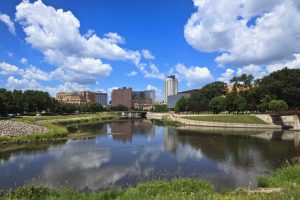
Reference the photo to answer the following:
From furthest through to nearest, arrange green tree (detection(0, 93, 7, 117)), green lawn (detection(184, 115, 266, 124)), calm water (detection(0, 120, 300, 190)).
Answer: green tree (detection(0, 93, 7, 117))
green lawn (detection(184, 115, 266, 124))
calm water (detection(0, 120, 300, 190))

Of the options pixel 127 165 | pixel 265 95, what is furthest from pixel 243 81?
pixel 127 165

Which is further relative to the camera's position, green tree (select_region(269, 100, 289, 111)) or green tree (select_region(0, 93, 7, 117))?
green tree (select_region(269, 100, 289, 111))

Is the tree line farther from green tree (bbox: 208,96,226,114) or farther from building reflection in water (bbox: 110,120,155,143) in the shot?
building reflection in water (bbox: 110,120,155,143)

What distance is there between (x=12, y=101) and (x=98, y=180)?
92830 millimetres

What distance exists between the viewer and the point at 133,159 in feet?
127

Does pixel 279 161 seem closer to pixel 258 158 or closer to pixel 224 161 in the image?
pixel 258 158

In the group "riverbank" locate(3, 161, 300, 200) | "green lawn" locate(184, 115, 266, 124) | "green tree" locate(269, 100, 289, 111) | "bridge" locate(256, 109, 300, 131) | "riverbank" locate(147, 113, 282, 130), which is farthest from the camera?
"green tree" locate(269, 100, 289, 111)

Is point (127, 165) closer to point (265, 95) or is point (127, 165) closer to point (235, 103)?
point (235, 103)

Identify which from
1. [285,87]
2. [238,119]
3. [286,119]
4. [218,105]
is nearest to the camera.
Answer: [286,119]

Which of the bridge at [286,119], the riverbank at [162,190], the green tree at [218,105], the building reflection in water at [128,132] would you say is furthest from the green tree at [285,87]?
the riverbank at [162,190]

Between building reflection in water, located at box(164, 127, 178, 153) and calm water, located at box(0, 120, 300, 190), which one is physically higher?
building reflection in water, located at box(164, 127, 178, 153)

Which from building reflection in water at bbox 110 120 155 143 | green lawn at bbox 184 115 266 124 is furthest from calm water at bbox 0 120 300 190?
green lawn at bbox 184 115 266 124

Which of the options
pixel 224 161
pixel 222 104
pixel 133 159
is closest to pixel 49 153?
pixel 133 159

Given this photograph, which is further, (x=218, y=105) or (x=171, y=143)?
(x=218, y=105)
